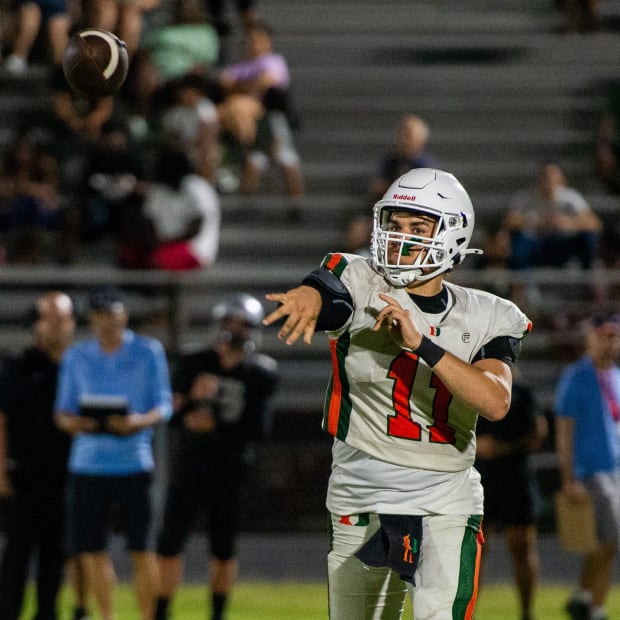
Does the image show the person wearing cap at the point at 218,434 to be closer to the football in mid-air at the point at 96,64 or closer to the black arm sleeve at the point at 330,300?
the football in mid-air at the point at 96,64

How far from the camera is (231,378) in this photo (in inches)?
313

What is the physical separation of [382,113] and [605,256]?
339cm

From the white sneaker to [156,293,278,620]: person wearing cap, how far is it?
5.40 metres

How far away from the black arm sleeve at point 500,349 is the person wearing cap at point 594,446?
11.5 feet

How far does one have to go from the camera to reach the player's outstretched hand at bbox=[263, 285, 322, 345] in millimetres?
3951

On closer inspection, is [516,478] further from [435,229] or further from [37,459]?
[435,229]

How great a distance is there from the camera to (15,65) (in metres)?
12.4

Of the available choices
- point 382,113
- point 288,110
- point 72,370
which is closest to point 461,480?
point 72,370

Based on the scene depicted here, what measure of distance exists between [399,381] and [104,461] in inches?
129

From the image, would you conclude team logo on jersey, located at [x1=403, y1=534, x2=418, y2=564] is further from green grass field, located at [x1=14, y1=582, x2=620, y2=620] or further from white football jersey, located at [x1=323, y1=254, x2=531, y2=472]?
green grass field, located at [x1=14, y1=582, x2=620, y2=620]

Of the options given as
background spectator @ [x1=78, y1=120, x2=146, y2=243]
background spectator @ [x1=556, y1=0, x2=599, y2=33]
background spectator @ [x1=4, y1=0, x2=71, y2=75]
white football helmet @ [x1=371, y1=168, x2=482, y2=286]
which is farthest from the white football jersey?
background spectator @ [x1=556, y1=0, x2=599, y2=33]

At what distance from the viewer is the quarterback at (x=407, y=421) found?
4.32 meters

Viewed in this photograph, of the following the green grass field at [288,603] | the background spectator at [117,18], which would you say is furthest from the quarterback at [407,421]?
the background spectator at [117,18]

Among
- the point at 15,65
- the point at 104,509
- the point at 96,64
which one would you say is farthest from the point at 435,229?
the point at 15,65
